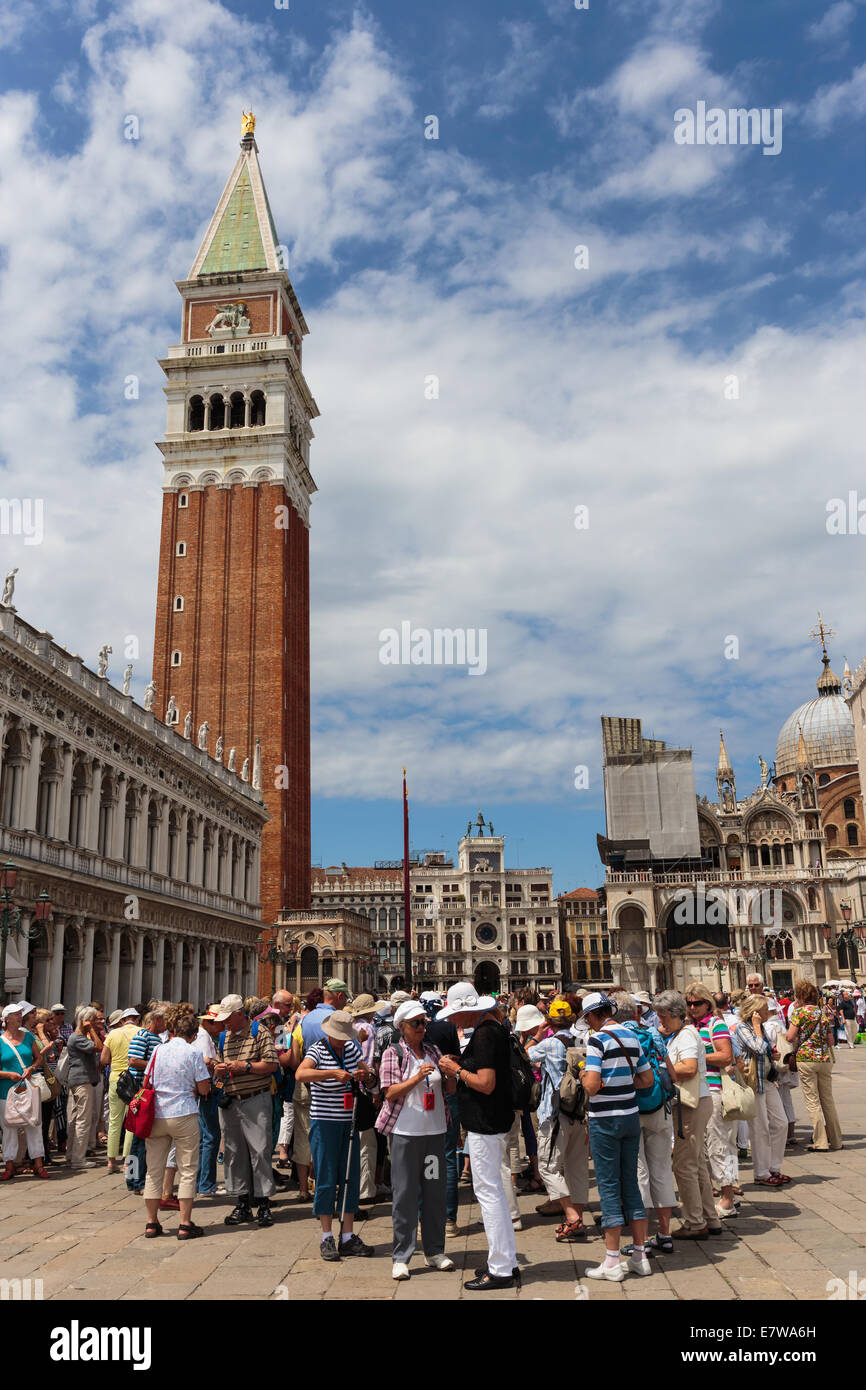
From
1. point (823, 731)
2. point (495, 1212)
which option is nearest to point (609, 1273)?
point (495, 1212)

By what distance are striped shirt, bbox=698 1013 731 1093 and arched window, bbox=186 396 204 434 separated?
58858mm

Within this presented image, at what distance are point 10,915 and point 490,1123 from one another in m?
12.3

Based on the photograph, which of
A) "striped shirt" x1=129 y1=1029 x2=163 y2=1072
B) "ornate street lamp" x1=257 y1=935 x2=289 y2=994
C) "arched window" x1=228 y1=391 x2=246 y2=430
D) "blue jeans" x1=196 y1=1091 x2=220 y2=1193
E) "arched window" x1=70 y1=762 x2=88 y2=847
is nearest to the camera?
"striped shirt" x1=129 y1=1029 x2=163 y2=1072

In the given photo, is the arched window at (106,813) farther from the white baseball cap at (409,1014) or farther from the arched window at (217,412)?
the arched window at (217,412)

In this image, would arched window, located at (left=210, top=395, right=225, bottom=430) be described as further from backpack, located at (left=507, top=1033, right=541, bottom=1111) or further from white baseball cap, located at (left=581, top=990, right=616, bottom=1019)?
white baseball cap, located at (left=581, top=990, right=616, bottom=1019)

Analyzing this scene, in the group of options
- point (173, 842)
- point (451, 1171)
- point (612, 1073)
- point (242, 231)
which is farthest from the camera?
point (242, 231)

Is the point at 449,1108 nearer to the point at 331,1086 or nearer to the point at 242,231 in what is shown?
the point at 331,1086

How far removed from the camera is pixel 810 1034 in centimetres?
1141

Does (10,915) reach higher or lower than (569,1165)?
higher

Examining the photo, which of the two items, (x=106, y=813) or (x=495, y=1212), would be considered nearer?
(x=495, y=1212)

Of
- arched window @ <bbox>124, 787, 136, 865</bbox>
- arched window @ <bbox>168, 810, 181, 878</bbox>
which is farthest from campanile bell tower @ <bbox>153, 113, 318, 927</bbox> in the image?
arched window @ <bbox>124, 787, 136, 865</bbox>

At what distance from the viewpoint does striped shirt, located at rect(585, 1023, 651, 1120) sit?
6.95m

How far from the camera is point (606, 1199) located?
22.4 ft
